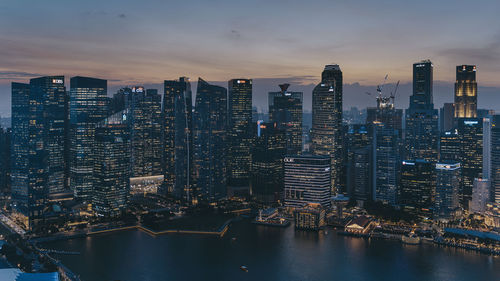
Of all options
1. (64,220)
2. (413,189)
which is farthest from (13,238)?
(413,189)

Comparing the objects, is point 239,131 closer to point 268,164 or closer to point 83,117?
point 268,164

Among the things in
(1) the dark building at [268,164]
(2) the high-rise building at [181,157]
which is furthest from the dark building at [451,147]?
(2) the high-rise building at [181,157]

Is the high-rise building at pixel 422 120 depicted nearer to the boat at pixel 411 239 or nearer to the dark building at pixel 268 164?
the dark building at pixel 268 164

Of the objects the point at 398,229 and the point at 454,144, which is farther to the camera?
the point at 454,144

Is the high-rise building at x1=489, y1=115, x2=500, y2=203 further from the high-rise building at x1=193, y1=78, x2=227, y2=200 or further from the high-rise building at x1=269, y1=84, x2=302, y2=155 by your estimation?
the high-rise building at x1=193, y1=78, x2=227, y2=200

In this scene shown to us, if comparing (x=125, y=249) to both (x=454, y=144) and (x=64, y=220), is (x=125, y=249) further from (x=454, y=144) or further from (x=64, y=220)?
(x=454, y=144)

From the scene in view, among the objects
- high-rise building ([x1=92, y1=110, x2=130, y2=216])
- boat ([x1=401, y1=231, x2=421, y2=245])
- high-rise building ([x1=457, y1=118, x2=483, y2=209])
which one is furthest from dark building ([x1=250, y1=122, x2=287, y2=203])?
high-rise building ([x1=457, y1=118, x2=483, y2=209])

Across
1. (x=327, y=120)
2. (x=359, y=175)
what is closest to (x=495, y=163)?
(x=359, y=175)
